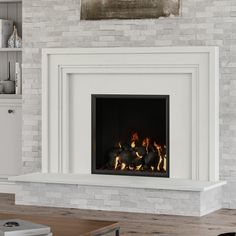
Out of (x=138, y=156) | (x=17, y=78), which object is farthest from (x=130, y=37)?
(x=17, y=78)

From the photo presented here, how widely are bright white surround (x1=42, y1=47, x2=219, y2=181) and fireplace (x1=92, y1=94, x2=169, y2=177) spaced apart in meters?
0.10

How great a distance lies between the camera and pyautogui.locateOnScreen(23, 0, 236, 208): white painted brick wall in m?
6.20

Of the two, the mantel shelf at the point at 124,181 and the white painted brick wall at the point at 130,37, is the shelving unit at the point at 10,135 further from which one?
the mantel shelf at the point at 124,181

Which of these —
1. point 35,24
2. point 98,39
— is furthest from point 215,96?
point 35,24

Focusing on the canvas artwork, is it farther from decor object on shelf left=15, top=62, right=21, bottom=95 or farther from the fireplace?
decor object on shelf left=15, top=62, right=21, bottom=95

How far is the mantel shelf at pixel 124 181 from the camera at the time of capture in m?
5.97

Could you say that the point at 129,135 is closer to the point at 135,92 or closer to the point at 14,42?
the point at 135,92

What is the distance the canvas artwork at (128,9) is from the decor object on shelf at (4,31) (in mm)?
978

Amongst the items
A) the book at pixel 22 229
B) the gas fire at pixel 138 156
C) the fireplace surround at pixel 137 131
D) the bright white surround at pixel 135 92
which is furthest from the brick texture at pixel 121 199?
the book at pixel 22 229

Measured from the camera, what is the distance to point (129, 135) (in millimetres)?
6684

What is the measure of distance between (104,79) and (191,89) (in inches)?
29.7

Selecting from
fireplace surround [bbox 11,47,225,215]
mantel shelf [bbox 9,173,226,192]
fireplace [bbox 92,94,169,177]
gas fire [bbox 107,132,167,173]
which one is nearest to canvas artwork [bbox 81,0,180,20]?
fireplace surround [bbox 11,47,225,215]

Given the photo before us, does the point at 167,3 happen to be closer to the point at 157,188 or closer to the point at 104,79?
the point at 104,79

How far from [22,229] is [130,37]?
3263 mm
